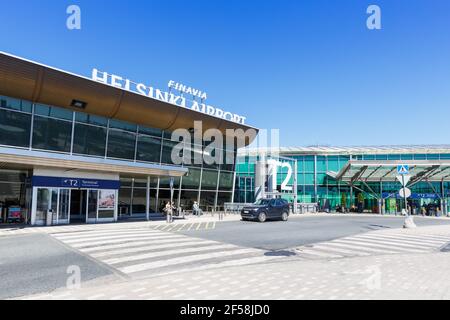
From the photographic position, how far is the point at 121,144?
2738 cm

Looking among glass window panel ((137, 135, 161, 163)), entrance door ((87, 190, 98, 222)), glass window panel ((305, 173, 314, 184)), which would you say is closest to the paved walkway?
entrance door ((87, 190, 98, 222))

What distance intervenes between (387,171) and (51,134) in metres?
38.4

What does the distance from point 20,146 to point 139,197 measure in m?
10.0

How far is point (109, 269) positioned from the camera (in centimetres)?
863

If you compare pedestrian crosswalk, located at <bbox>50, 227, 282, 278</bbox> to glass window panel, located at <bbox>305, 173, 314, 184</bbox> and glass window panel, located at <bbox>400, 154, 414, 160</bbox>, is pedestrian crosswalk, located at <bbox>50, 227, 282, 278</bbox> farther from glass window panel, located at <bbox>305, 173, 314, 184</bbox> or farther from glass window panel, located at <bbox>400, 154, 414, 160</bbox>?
glass window panel, located at <bbox>400, 154, 414, 160</bbox>

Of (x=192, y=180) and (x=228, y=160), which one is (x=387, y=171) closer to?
(x=228, y=160)

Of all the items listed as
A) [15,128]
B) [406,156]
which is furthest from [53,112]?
[406,156]

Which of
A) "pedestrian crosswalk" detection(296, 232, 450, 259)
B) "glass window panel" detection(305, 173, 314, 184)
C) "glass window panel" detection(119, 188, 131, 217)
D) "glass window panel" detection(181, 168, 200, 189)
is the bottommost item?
"pedestrian crosswalk" detection(296, 232, 450, 259)

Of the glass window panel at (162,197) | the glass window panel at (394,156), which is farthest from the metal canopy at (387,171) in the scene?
the glass window panel at (162,197)

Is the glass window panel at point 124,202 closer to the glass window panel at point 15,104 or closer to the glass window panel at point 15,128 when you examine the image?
the glass window panel at point 15,128

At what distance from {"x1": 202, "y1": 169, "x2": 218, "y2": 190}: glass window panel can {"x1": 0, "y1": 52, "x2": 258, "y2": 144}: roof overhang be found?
588cm

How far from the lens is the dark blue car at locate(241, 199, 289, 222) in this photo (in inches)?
991

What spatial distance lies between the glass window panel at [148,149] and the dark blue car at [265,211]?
939 cm

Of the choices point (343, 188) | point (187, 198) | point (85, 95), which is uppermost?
point (85, 95)
